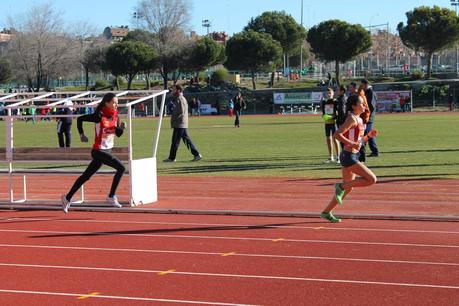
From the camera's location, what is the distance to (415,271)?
793 centimetres

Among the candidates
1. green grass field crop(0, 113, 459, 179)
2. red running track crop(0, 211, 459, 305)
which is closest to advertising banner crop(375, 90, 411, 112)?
green grass field crop(0, 113, 459, 179)

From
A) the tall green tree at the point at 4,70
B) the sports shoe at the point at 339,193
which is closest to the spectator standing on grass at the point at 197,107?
the tall green tree at the point at 4,70

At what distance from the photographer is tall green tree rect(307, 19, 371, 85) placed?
8819 cm

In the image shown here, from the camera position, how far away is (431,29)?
285 ft

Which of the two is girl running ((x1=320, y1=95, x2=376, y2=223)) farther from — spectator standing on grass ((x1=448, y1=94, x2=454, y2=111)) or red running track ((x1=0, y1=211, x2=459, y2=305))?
spectator standing on grass ((x1=448, y1=94, x2=454, y2=111))

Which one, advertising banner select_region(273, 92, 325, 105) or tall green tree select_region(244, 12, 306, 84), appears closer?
advertising banner select_region(273, 92, 325, 105)

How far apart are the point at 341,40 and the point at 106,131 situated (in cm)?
7886

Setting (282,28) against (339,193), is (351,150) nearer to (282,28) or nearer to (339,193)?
(339,193)

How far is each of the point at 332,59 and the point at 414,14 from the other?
33.7 ft

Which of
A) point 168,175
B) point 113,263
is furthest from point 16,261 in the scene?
point 168,175

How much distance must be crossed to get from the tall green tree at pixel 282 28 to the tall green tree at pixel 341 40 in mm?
16390

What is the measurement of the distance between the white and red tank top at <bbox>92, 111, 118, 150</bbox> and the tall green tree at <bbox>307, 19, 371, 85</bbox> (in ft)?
253

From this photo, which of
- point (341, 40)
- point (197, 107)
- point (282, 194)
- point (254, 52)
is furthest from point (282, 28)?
point (282, 194)

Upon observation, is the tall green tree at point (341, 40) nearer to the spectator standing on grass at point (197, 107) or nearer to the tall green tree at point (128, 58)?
the tall green tree at point (128, 58)
